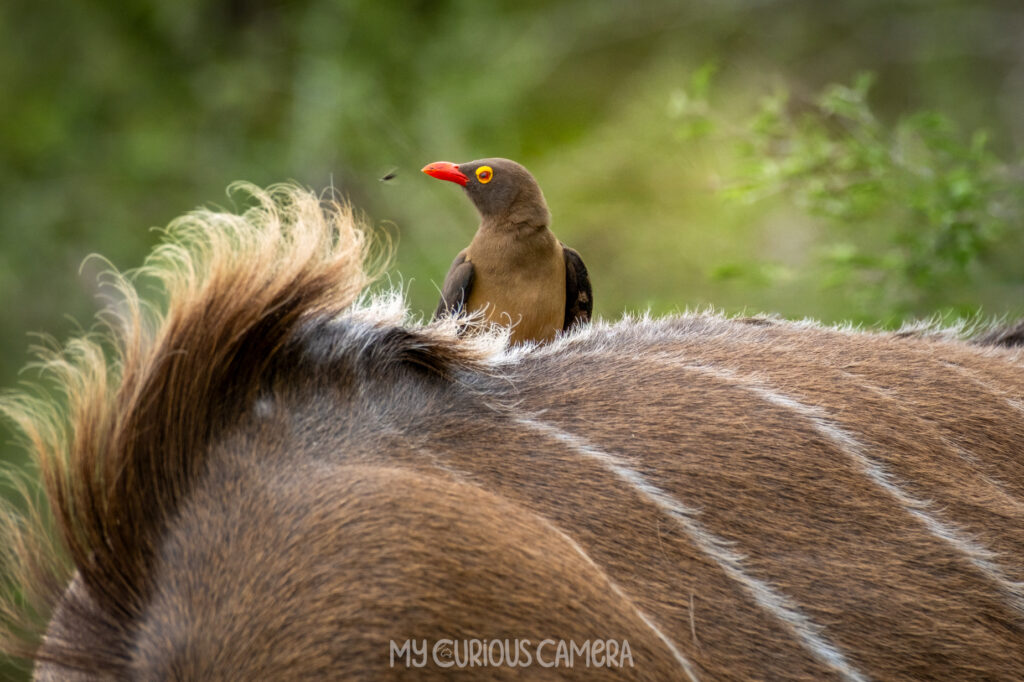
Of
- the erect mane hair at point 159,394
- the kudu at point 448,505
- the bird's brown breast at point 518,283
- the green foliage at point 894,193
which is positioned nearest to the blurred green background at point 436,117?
the green foliage at point 894,193

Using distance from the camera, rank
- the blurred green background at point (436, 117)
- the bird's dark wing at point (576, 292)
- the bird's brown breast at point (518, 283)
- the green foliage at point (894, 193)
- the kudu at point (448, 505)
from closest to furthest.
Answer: the kudu at point (448, 505)
the bird's brown breast at point (518, 283)
the bird's dark wing at point (576, 292)
the green foliage at point (894, 193)
the blurred green background at point (436, 117)

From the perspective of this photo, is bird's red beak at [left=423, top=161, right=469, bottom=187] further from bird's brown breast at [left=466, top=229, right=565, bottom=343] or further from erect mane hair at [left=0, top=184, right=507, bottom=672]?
erect mane hair at [left=0, top=184, right=507, bottom=672]

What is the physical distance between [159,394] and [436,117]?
495 centimetres

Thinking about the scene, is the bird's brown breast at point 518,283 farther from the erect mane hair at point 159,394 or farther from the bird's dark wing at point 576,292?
the erect mane hair at point 159,394

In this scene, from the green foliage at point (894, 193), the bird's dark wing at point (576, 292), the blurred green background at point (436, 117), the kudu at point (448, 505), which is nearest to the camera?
the kudu at point (448, 505)

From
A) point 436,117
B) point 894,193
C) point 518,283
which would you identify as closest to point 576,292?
point 518,283

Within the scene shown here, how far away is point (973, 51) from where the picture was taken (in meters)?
7.57

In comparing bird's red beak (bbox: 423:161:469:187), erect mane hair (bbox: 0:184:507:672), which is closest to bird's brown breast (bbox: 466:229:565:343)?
bird's red beak (bbox: 423:161:469:187)

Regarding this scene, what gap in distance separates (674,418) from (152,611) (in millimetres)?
797

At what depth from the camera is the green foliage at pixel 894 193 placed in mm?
3572

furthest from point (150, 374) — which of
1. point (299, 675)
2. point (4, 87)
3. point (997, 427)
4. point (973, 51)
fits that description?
point (973, 51)

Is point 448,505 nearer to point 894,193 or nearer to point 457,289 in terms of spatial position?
point 457,289

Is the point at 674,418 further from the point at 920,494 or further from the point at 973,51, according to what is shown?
the point at 973,51

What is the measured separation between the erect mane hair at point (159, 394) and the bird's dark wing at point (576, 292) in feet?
1.74
